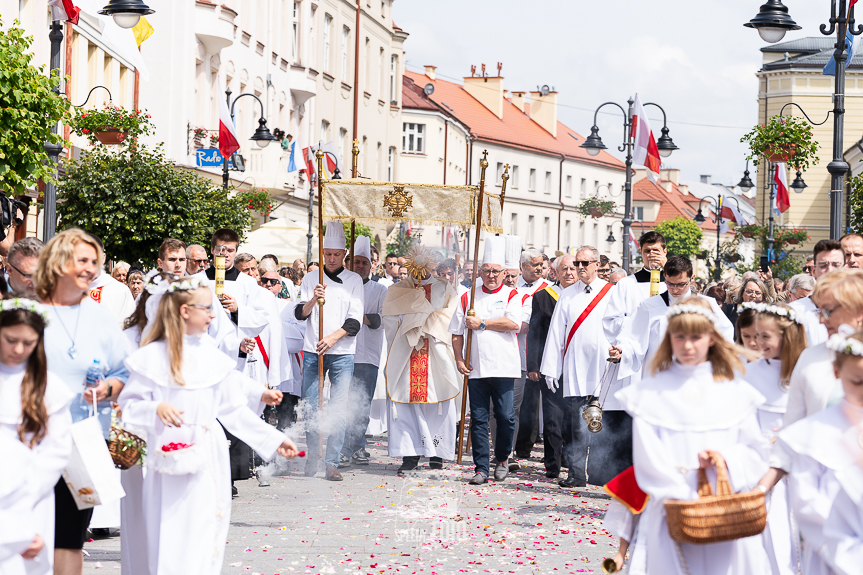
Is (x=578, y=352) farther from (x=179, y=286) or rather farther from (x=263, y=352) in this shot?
(x=179, y=286)

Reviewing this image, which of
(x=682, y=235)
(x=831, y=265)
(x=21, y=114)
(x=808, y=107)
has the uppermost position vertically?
(x=808, y=107)

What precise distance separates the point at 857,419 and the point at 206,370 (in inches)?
114

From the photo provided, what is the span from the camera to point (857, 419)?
480 cm

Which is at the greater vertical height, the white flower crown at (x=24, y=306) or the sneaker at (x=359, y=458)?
the white flower crown at (x=24, y=306)

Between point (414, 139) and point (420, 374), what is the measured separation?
51366 millimetres

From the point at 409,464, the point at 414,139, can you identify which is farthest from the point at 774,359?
the point at 414,139

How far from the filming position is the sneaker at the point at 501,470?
35.0 feet

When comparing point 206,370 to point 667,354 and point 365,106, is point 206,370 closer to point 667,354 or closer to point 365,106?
point 667,354

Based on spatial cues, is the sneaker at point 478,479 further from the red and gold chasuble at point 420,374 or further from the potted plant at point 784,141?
the potted plant at point 784,141

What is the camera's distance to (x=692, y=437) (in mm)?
5102

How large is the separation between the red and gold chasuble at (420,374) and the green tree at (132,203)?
785 centimetres

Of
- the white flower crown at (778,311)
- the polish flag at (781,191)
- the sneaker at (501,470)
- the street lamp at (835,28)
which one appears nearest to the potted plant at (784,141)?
the street lamp at (835,28)

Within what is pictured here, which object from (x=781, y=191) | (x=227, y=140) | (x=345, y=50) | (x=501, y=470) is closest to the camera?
(x=501, y=470)

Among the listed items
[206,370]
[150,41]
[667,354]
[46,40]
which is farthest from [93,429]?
[150,41]
